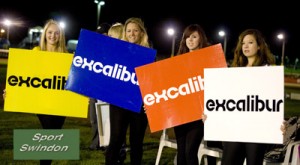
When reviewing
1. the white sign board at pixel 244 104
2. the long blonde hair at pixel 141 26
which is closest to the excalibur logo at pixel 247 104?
the white sign board at pixel 244 104

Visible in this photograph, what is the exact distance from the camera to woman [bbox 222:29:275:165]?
13.8 feet

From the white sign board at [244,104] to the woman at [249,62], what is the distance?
0.26 ft

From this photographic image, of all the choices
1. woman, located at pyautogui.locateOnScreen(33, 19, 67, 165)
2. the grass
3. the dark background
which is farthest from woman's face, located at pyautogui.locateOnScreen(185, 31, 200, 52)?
the dark background

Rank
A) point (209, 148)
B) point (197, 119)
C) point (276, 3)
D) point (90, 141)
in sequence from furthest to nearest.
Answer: point (276, 3) < point (90, 141) < point (209, 148) < point (197, 119)

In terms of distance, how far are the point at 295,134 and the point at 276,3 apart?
2962 inches

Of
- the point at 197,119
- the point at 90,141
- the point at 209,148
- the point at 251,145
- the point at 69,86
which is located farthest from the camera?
A: the point at 90,141

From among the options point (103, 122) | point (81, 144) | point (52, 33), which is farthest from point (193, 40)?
point (81, 144)

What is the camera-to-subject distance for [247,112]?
4281mm

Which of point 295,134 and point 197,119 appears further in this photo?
point 295,134

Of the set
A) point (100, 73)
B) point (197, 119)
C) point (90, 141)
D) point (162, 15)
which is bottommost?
point (90, 141)

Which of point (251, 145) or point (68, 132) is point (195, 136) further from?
point (68, 132)

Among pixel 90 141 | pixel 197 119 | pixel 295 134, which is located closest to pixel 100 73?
pixel 197 119

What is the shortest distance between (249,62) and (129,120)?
1.45 m

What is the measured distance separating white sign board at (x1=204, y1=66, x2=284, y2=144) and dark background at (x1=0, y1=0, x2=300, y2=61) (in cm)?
6418
